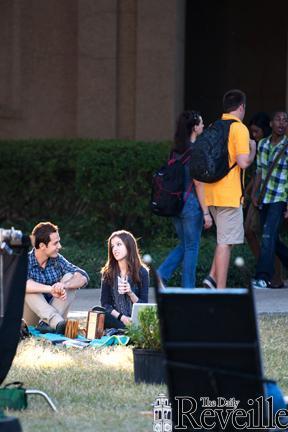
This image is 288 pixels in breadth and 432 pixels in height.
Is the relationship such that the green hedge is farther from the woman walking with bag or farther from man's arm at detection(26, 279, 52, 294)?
man's arm at detection(26, 279, 52, 294)

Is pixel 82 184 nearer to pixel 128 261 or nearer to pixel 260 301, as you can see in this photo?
pixel 260 301

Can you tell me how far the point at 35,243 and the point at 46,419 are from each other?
3.40 meters

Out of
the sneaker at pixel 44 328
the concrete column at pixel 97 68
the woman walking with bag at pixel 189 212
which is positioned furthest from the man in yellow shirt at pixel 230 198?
the concrete column at pixel 97 68

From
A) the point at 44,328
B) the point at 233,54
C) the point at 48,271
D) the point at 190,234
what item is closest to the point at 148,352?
the point at 44,328

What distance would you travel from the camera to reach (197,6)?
61.6ft

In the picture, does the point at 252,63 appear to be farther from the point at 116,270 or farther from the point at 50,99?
the point at 116,270

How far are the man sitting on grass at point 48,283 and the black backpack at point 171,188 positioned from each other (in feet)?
Result: 4.41

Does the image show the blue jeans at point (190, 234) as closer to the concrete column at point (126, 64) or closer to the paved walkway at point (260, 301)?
the paved walkway at point (260, 301)

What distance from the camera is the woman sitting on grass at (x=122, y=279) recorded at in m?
9.72

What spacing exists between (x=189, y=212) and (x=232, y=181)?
0.58m

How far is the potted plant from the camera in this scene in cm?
761

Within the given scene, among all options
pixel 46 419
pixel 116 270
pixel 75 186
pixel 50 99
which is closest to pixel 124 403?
pixel 46 419

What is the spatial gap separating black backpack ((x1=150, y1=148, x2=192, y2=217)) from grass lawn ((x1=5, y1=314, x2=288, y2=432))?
1.78 metres

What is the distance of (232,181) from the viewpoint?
10734 mm
